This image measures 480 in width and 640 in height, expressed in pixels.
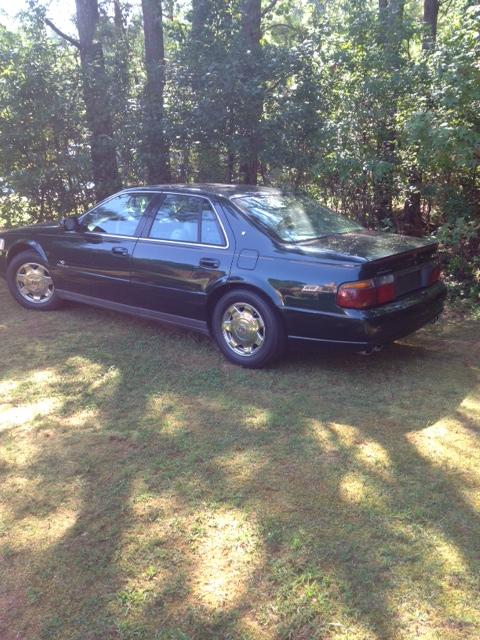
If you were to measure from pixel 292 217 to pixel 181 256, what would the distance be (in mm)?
1117

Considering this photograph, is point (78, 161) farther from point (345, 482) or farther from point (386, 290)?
point (345, 482)

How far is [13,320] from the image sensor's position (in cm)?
682

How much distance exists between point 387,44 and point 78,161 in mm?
5164

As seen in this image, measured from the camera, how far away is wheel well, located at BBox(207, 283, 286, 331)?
5012 millimetres

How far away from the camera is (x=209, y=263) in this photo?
5.39 m

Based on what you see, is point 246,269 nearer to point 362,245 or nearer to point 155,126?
point 362,245

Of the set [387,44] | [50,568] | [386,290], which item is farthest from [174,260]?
[387,44]

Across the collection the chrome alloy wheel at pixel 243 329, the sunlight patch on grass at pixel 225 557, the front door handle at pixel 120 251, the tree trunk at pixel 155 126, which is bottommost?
the sunlight patch on grass at pixel 225 557

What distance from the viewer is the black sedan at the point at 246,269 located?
474cm

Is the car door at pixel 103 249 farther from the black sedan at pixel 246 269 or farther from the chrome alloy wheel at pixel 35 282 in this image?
the chrome alloy wheel at pixel 35 282

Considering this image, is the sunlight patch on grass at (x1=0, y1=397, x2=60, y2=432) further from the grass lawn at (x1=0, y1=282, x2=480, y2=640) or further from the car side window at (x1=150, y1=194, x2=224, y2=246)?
the car side window at (x1=150, y1=194, x2=224, y2=246)

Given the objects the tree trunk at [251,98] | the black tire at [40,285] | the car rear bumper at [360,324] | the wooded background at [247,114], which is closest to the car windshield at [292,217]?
the car rear bumper at [360,324]

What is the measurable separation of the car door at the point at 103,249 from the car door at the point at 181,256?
184mm

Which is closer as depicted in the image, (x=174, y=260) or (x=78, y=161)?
(x=174, y=260)
